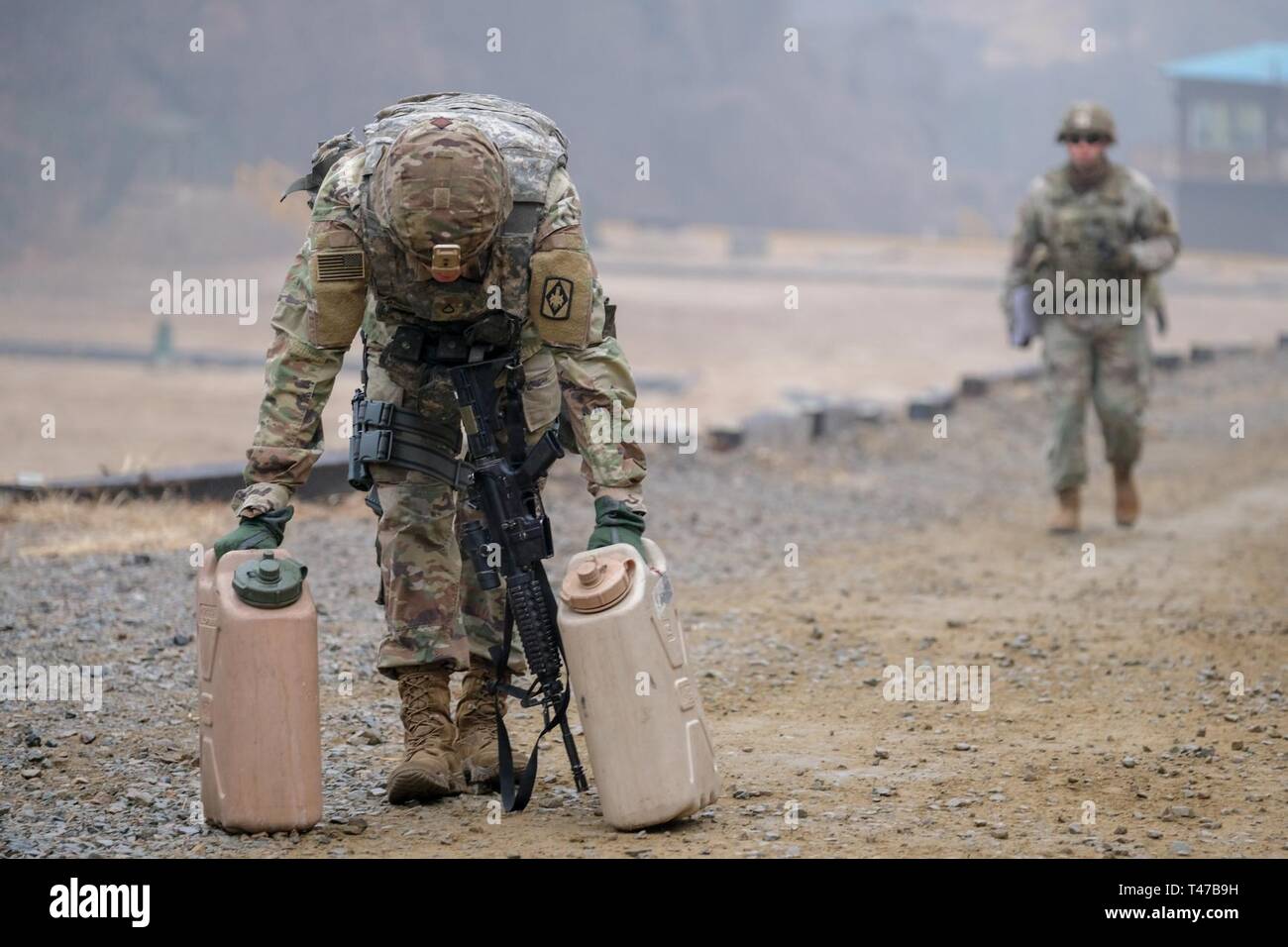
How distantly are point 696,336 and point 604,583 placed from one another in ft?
67.0

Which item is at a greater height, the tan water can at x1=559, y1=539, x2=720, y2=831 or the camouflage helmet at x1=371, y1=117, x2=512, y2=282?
the camouflage helmet at x1=371, y1=117, x2=512, y2=282

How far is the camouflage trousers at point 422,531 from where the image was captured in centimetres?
413

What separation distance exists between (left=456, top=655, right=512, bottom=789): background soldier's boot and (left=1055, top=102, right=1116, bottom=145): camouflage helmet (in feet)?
16.7

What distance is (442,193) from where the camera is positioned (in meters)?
3.70

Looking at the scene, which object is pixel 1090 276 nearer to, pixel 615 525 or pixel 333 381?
pixel 615 525

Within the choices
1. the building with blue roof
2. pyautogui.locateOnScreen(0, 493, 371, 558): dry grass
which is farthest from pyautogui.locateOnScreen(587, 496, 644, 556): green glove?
the building with blue roof

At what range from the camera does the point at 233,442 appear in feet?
43.9

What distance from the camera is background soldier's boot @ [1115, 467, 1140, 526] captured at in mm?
8898

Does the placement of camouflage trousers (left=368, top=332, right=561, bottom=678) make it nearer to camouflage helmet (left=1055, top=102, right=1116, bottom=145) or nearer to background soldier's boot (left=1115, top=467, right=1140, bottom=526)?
camouflage helmet (left=1055, top=102, right=1116, bottom=145)

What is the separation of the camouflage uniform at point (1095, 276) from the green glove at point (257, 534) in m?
5.44

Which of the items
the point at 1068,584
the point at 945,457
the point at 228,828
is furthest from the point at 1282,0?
the point at 228,828

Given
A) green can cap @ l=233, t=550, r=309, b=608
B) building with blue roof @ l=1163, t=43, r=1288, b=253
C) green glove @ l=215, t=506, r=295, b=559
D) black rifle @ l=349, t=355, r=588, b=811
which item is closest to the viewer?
green can cap @ l=233, t=550, r=309, b=608

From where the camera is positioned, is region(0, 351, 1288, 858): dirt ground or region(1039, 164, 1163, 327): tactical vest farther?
region(1039, 164, 1163, 327): tactical vest
